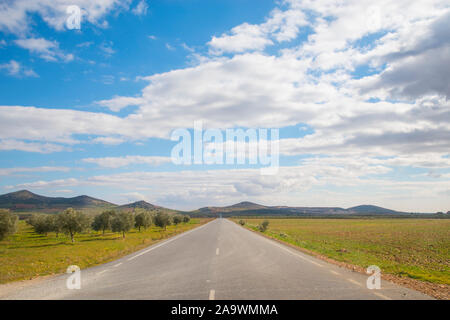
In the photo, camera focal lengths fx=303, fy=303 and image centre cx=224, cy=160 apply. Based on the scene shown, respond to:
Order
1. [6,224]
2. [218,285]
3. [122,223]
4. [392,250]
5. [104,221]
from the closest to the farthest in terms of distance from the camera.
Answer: [218,285]
[392,250]
[6,224]
[122,223]
[104,221]

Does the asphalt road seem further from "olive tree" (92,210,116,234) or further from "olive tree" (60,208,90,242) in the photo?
"olive tree" (92,210,116,234)

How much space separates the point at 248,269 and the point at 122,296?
5.80 metres

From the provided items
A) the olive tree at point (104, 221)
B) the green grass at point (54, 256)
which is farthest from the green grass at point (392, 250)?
the olive tree at point (104, 221)

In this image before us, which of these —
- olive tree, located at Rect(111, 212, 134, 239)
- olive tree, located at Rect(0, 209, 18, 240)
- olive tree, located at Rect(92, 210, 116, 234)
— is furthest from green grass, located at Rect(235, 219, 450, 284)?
olive tree, located at Rect(0, 209, 18, 240)

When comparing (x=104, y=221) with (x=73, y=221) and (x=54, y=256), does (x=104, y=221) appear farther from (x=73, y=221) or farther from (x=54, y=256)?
(x=54, y=256)

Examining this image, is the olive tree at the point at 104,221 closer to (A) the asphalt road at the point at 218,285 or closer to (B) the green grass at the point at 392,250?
(B) the green grass at the point at 392,250

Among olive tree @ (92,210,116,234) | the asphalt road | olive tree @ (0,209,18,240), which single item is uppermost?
the asphalt road

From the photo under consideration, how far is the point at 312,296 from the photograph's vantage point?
8023mm

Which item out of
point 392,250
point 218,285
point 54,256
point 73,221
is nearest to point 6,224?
point 73,221

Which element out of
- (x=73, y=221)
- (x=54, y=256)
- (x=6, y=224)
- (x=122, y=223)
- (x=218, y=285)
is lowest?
(x=122, y=223)

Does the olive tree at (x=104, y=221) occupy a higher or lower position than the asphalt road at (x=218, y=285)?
lower

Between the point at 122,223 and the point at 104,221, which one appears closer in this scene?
the point at 122,223

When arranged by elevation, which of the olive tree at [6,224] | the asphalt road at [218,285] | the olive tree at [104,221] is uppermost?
the asphalt road at [218,285]
